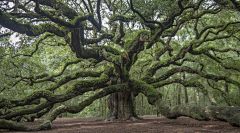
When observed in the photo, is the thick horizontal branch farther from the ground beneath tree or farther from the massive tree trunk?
the massive tree trunk

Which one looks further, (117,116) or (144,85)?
(117,116)

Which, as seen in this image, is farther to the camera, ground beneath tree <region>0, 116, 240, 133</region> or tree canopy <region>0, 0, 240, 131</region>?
tree canopy <region>0, 0, 240, 131</region>

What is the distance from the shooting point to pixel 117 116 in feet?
38.2

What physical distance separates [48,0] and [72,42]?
2441 mm

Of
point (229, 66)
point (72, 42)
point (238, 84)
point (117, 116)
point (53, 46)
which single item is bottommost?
point (117, 116)

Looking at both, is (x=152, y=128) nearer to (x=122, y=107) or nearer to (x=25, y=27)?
(x=122, y=107)

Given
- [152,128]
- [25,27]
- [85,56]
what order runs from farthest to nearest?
[85,56] < [25,27] < [152,128]

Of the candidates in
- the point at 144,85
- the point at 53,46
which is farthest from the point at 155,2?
the point at 53,46

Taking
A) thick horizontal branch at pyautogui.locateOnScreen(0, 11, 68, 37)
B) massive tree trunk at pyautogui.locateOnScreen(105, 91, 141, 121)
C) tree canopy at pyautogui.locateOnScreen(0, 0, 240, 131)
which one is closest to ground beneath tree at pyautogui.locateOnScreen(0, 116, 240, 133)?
tree canopy at pyautogui.locateOnScreen(0, 0, 240, 131)

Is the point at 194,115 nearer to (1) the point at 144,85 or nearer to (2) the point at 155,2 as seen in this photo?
(1) the point at 144,85

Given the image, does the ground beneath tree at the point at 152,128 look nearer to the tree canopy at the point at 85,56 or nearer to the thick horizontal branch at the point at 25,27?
the tree canopy at the point at 85,56

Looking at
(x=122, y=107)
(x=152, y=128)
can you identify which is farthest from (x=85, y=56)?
(x=152, y=128)

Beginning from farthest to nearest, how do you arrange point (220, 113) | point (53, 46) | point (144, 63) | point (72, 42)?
point (144, 63) < point (53, 46) < point (72, 42) < point (220, 113)

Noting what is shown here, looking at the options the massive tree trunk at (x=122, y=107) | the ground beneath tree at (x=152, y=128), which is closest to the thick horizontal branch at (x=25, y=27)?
the ground beneath tree at (x=152, y=128)
